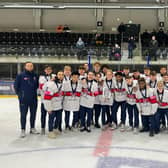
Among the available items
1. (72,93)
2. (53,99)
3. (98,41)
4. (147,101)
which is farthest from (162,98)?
(98,41)

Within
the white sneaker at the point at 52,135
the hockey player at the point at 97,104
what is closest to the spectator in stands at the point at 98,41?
the hockey player at the point at 97,104

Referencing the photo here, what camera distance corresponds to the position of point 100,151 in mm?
5199

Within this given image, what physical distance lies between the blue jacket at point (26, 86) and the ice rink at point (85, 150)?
706mm

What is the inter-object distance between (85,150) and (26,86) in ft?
5.11

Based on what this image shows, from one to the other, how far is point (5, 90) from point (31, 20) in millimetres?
8751

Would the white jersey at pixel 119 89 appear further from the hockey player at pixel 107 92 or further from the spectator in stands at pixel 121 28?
the spectator in stands at pixel 121 28

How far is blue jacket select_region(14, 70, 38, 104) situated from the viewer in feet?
19.3

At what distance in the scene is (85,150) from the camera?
5.26 meters

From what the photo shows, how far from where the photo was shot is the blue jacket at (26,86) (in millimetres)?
5875

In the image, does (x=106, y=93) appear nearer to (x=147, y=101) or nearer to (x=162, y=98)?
(x=147, y=101)

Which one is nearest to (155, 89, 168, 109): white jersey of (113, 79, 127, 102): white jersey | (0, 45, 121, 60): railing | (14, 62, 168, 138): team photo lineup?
(14, 62, 168, 138): team photo lineup

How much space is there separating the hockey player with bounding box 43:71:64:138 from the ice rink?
0.28 m

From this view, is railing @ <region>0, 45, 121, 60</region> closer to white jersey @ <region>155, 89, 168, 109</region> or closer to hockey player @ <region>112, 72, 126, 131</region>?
hockey player @ <region>112, 72, 126, 131</region>

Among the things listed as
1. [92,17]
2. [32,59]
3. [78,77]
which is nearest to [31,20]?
[92,17]
